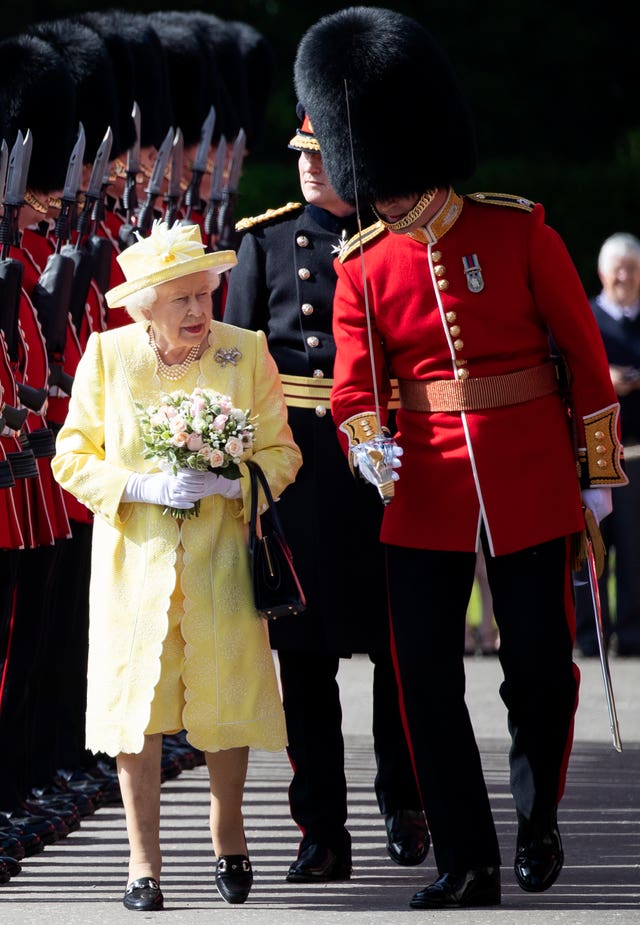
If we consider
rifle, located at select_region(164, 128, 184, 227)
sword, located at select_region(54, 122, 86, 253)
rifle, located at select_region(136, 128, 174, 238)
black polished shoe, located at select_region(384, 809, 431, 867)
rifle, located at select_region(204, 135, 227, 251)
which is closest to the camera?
black polished shoe, located at select_region(384, 809, 431, 867)

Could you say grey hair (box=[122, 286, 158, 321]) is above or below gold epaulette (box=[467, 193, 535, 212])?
below

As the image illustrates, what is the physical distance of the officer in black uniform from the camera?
21.3 feet

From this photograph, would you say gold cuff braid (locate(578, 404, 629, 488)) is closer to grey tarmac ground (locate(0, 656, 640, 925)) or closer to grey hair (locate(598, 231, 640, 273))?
grey tarmac ground (locate(0, 656, 640, 925))

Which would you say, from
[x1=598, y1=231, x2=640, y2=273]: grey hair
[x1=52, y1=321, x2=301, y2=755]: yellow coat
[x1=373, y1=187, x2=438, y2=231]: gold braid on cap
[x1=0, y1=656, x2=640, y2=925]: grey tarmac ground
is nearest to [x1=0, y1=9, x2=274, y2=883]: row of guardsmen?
[x1=0, y1=656, x2=640, y2=925]: grey tarmac ground

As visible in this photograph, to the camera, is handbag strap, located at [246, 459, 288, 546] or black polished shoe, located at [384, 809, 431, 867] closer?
handbag strap, located at [246, 459, 288, 546]

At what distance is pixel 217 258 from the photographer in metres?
6.04

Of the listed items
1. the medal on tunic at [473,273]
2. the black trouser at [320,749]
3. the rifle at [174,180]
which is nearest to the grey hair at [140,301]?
the medal on tunic at [473,273]

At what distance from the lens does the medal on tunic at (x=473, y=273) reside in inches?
237

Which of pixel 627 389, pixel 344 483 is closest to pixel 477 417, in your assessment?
pixel 344 483

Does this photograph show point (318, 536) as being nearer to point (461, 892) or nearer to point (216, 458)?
point (216, 458)

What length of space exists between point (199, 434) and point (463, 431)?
2.23ft

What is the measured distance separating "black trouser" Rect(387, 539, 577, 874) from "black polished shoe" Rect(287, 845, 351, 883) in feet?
1.49

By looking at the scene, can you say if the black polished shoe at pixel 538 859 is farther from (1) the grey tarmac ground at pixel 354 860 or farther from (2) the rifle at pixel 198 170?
(2) the rifle at pixel 198 170

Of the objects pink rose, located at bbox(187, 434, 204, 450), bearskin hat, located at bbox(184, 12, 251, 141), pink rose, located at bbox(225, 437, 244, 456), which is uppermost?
bearskin hat, located at bbox(184, 12, 251, 141)
